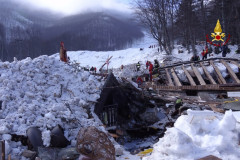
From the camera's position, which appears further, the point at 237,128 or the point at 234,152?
the point at 237,128

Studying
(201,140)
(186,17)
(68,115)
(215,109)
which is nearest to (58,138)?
(68,115)

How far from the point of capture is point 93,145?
12.9 feet

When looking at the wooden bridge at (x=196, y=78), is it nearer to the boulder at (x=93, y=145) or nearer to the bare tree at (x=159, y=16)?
the boulder at (x=93, y=145)

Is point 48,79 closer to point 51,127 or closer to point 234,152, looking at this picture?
point 51,127

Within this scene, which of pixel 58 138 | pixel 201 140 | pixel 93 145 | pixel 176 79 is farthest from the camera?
pixel 176 79

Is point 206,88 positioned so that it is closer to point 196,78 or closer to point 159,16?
point 196,78

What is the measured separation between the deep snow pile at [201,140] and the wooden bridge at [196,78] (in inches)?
193

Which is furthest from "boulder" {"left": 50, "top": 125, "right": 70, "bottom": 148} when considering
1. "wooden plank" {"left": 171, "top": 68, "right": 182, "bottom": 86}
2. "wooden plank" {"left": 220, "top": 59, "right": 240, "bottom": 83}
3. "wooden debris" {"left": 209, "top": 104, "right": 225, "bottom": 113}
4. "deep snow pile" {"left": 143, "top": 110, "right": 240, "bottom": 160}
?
"wooden plank" {"left": 220, "top": 59, "right": 240, "bottom": 83}

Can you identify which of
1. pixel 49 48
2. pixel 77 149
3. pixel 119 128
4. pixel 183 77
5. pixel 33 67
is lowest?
pixel 119 128

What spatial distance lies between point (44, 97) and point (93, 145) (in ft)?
8.46

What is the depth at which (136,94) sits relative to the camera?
7.95 m

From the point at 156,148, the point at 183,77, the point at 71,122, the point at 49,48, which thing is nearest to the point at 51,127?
the point at 71,122

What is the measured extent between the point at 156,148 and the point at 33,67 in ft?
16.1

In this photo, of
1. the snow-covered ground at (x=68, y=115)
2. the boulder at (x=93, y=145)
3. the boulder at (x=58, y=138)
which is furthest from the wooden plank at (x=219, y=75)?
the boulder at (x=58, y=138)
